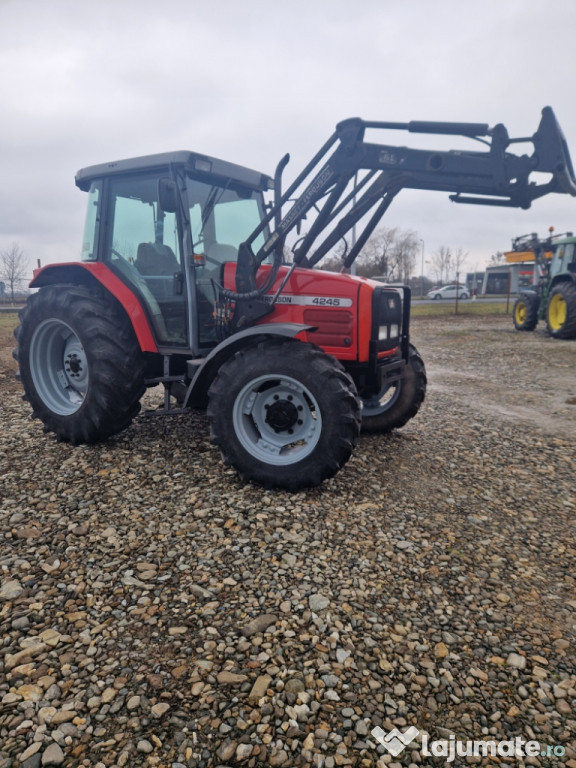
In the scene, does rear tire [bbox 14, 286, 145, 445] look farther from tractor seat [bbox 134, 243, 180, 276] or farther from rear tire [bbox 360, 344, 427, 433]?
rear tire [bbox 360, 344, 427, 433]

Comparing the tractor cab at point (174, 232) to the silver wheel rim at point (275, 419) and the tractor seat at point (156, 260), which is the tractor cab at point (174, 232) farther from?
the silver wheel rim at point (275, 419)

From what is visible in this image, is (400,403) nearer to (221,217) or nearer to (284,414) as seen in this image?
(284,414)

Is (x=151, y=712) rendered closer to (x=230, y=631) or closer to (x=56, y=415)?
(x=230, y=631)

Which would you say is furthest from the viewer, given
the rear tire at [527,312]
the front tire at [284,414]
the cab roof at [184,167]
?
the rear tire at [527,312]

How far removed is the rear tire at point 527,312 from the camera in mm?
16359

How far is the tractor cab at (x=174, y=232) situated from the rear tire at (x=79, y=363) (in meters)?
0.36

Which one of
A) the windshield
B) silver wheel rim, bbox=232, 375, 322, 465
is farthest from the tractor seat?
silver wheel rim, bbox=232, 375, 322, 465

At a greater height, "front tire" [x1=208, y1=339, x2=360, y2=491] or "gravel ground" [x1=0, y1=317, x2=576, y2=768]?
"front tire" [x1=208, y1=339, x2=360, y2=491]

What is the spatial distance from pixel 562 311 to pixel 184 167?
13796 mm

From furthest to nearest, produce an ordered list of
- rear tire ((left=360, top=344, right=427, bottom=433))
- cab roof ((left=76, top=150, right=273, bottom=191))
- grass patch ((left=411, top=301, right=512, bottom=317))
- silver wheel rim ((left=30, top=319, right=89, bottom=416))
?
grass patch ((left=411, top=301, right=512, bottom=317)) < rear tire ((left=360, top=344, right=427, bottom=433)) < silver wheel rim ((left=30, top=319, right=89, bottom=416)) < cab roof ((left=76, top=150, right=273, bottom=191))

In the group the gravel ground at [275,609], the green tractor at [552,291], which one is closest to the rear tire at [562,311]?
the green tractor at [552,291]

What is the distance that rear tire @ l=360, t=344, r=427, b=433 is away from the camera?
5355 mm

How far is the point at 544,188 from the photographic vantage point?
4.03 meters

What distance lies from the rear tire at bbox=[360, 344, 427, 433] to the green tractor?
34.8 ft
